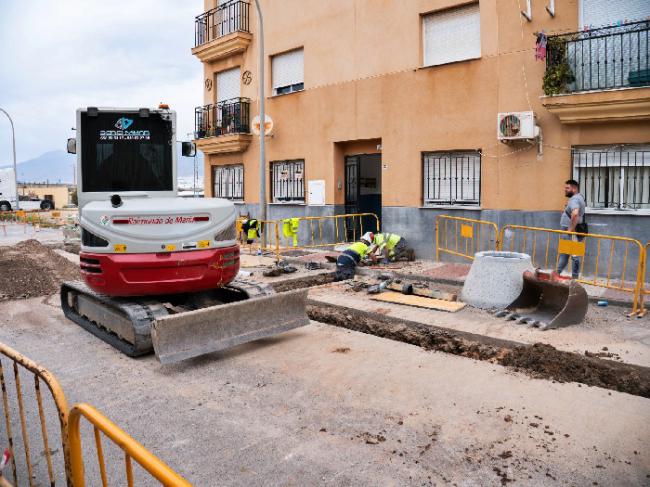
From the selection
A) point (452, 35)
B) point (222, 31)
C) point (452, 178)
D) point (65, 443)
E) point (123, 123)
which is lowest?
point (65, 443)

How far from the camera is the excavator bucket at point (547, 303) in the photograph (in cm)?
757

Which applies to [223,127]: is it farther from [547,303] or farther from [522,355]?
[522,355]

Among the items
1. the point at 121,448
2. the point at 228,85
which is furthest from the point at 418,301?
the point at 228,85

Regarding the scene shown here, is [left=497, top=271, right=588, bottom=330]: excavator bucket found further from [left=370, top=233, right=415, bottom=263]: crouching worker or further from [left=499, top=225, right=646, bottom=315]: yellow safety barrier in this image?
[left=370, top=233, right=415, bottom=263]: crouching worker

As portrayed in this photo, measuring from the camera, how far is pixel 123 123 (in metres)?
7.57

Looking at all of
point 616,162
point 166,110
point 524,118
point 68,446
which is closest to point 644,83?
point 616,162

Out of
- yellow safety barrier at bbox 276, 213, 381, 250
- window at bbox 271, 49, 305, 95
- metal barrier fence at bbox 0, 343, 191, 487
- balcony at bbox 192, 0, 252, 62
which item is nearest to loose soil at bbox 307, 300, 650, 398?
metal barrier fence at bbox 0, 343, 191, 487

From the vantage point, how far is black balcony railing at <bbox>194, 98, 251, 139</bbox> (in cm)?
1956

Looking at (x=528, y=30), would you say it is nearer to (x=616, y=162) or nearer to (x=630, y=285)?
(x=616, y=162)

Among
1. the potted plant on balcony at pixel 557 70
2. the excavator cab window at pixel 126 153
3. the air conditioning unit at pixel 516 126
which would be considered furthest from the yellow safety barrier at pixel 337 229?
the excavator cab window at pixel 126 153

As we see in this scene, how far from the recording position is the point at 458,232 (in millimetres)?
13469

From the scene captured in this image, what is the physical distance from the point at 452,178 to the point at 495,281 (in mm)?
5521

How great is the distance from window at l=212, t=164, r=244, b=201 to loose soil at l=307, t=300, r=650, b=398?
12862 millimetres

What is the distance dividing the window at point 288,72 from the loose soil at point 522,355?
1128 centimetres
